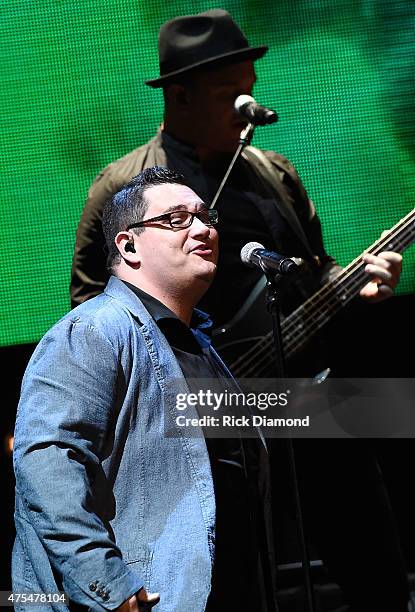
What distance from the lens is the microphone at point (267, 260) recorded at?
241cm

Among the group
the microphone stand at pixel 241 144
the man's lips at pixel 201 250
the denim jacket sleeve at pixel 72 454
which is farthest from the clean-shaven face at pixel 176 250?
the microphone stand at pixel 241 144

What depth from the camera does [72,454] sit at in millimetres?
2154

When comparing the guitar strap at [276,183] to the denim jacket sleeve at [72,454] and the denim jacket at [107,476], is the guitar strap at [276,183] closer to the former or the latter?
the denim jacket at [107,476]

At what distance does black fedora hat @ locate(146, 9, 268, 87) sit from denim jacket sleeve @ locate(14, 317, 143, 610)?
1407 millimetres

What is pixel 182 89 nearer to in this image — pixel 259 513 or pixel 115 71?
pixel 115 71

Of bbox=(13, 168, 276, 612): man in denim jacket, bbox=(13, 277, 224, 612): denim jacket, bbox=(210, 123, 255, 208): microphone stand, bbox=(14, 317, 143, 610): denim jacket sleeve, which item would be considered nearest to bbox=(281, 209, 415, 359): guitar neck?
bbox=(210, 123, 255, 208): microphone stand

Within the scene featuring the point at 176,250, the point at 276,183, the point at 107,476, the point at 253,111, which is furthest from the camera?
the point at 276,183

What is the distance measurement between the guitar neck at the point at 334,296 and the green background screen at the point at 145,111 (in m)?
0.21

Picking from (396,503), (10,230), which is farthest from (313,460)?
(10,230)

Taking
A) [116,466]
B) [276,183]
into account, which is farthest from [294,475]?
[276,183]

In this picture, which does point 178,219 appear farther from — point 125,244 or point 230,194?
point 230,194

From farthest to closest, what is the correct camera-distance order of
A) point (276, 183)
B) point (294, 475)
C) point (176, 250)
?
point (276, 183) → point (176, 250) → point (294, 475)

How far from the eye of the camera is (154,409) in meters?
2.36

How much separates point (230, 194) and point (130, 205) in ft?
2.75
